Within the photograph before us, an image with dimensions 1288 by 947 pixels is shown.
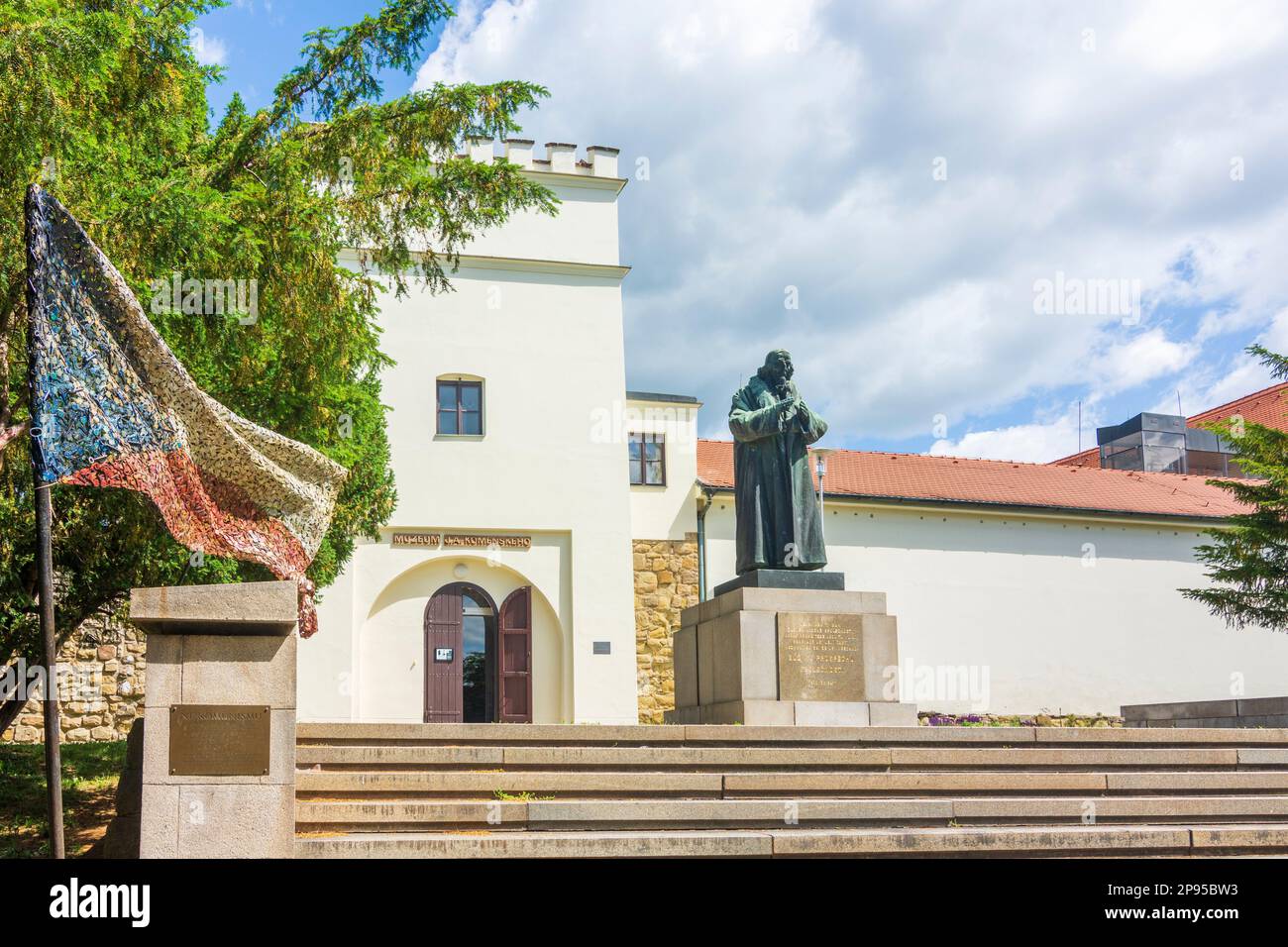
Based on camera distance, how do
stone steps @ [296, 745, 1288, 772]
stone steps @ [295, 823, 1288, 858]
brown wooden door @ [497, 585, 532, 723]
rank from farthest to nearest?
brown wooden door @ [497, 585, 532, 723] < stone steps @ [296, 745, 1288, 772] < stone steps @ [295, 823, 1288, 858]

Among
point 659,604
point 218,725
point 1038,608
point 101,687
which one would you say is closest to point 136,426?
point 218,725

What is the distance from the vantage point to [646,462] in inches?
875

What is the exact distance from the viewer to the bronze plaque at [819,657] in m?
11.6

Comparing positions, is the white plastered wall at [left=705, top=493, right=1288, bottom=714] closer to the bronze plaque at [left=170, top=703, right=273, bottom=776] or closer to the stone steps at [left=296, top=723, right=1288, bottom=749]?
the stone steps at [left=296, top=723, right=1288, bottom=749]

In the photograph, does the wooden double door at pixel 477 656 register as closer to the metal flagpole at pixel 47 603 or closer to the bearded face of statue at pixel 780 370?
the bearded face of statue at pixel 780 370

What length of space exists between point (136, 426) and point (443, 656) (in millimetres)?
14132

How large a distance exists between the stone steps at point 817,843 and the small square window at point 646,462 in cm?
→ 1445

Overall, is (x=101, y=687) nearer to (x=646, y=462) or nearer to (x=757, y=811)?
(x=646, y=462)

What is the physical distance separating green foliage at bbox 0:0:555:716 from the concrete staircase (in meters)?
3.23

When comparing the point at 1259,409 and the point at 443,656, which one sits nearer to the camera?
the point at 443,656

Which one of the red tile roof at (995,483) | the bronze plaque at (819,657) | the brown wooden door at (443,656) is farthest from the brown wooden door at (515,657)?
the bronze plaque at (819,657)

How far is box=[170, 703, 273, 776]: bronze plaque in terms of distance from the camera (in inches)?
251

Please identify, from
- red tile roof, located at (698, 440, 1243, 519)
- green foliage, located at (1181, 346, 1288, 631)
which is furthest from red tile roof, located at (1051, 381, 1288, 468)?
green foliage, located at (1181, 346, 1288, 631)

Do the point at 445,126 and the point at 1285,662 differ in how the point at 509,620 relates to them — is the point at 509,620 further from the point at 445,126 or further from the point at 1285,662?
the point at 1285,662
